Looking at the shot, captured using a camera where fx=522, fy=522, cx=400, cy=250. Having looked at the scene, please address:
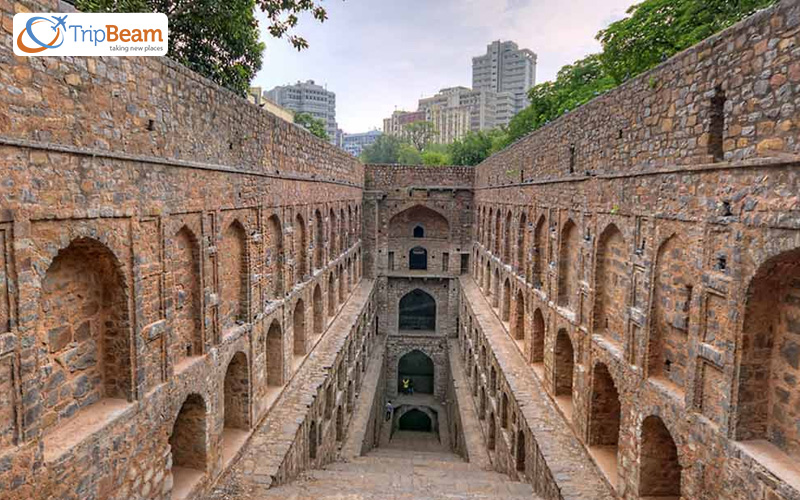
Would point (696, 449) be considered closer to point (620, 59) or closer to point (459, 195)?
point (620, 59)

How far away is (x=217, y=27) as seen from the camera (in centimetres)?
1200

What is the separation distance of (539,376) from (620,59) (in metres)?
9.07

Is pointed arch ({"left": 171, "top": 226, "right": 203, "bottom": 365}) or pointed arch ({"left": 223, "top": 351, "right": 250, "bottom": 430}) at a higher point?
pointed arch ({"left": 171, "top": 226, "right": 203, "bottom": 365})

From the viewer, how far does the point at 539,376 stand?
40.9 ft

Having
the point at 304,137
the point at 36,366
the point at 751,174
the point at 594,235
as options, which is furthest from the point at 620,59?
the point at 36,366

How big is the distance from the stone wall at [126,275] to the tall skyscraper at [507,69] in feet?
394

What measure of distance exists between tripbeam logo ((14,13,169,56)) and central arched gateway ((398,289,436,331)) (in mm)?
21854

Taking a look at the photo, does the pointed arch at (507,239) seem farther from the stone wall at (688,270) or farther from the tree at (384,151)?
the tree at (384,151)

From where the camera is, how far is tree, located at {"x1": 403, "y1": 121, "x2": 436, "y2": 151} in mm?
72812

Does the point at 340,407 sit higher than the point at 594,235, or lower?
lower

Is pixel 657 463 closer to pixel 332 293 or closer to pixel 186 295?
pixel 186 295

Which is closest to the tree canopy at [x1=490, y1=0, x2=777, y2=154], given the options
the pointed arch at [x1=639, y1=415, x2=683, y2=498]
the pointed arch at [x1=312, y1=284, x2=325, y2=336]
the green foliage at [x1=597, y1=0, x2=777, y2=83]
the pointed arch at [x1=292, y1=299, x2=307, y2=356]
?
the green foliage at [x1=597, y1=0, x2=777, y2=83]

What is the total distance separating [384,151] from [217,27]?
48.6 m

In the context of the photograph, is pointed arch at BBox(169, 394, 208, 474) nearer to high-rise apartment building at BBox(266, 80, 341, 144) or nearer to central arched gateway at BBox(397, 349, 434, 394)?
central arched gateway at BBox(397, 349, 434, 394)
